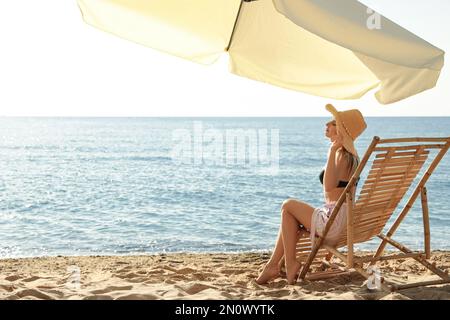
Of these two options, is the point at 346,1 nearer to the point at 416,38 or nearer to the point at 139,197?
the point at 416,38

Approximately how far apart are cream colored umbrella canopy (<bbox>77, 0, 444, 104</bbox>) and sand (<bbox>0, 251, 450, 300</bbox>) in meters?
1.36

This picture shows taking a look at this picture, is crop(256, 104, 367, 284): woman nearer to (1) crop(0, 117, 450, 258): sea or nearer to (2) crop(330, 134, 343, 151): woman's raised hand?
(2) crop(330, 134, 343, 151): woman's raised hand

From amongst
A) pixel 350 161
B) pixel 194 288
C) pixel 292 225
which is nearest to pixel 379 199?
pixel 350 161

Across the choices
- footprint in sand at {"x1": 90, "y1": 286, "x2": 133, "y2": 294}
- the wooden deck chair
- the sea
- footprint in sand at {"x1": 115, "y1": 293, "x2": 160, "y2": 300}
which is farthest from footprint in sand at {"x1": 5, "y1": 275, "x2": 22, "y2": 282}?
the sea

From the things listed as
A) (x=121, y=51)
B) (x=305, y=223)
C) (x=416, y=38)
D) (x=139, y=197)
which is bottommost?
(x=139, y=197)

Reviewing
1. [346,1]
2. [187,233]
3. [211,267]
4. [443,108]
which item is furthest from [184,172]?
[443,108]

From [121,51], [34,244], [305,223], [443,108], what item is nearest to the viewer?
[305,223]

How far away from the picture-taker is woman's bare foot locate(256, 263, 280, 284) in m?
4.33

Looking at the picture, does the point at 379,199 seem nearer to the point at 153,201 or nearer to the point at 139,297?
the point at 139,297

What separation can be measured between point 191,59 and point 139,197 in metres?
14.7

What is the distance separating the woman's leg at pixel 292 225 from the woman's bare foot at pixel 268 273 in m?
0.13

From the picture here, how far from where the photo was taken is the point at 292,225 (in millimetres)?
4164

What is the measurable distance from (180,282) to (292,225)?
1.00 m

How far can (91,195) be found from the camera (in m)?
19.6
